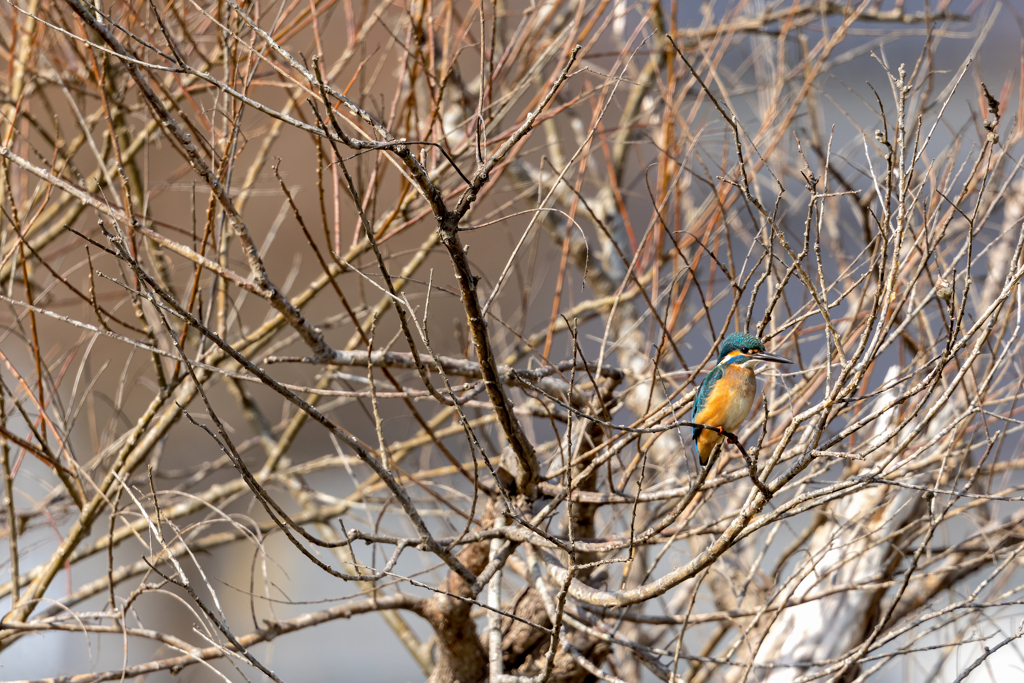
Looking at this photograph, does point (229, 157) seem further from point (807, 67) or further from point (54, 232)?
point (807, 67)

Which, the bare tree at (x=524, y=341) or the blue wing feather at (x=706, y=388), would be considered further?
the blue wing feather at (x=706, y=388)

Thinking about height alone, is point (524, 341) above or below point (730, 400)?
above

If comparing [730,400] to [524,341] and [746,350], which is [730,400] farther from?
[524,341]

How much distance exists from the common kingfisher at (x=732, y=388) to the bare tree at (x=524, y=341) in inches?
2.3

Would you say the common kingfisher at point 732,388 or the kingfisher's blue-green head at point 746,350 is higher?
the kingfisher's blue-green head at point 746,350

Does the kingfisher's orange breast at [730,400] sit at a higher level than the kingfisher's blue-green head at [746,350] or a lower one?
lower

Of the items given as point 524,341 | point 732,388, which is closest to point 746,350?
point 732,388

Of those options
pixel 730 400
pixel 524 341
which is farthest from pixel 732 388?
pixel 524 341

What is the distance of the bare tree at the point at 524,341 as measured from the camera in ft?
4.31

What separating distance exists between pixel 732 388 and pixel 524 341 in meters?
0.46

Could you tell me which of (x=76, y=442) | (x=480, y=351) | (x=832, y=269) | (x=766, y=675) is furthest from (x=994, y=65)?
(x=76, y=442)

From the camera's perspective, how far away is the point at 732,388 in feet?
5.46

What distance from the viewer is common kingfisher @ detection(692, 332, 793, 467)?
1.66 meters

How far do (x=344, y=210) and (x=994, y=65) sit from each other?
162 inches
